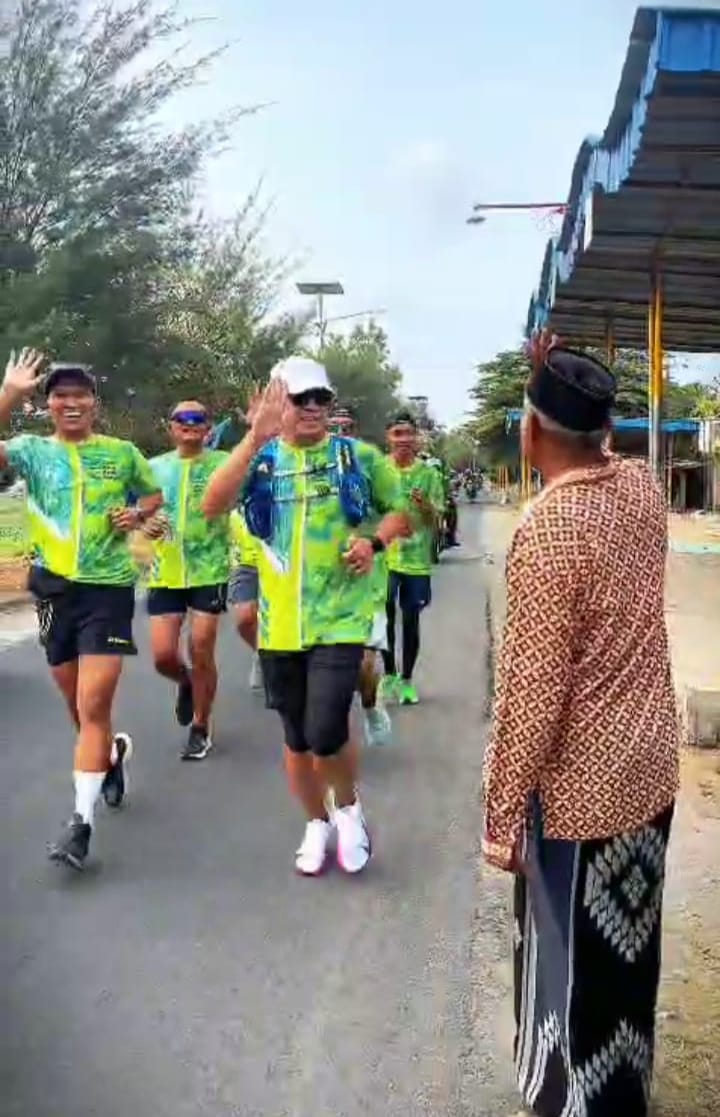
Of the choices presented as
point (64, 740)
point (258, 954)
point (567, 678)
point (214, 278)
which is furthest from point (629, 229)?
point (214, 278)

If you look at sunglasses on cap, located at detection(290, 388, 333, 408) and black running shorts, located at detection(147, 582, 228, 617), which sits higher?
sunglasses on cap, located at detection(290, 388, 333, 408)

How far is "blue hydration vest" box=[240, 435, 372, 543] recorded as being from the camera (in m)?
5.54

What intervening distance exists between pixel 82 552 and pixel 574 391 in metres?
3.21

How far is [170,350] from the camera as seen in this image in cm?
1823

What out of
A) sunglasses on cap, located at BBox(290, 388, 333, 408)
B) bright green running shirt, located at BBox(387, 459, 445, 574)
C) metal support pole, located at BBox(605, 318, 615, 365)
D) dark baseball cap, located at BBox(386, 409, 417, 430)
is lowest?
bright green running shirt, located at BBox(387, 459, 445, 574)

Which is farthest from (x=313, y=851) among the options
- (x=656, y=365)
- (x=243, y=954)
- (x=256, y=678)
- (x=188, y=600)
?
(x=656, y=365)

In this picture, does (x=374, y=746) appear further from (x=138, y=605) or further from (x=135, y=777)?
(x=138, y=605)

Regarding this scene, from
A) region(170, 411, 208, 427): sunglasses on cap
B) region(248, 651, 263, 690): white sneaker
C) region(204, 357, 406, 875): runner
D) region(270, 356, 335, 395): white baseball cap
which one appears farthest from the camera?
region(248, 651, 263, 690): white sneaker

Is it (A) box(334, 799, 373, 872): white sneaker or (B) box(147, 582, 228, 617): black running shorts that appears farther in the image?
(B) box(147, 582, 228, 617): black running shorts

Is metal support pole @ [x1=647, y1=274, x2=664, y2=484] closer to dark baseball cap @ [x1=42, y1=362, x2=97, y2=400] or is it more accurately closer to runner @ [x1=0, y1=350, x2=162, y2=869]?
runner @ [x1=0, y1=350, x2=162, y2=869]

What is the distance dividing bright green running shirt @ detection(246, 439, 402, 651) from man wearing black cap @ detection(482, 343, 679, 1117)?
7.30 feet

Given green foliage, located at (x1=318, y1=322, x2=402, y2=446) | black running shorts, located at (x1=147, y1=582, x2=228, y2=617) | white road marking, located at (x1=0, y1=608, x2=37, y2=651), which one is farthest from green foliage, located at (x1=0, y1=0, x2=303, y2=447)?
green foliage, located at (x1=318, y1=322, x2=402, y2=446)

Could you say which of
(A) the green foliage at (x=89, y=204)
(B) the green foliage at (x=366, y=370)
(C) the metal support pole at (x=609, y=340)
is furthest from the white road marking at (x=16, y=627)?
(B) the green foliage at (x=366, y=370)

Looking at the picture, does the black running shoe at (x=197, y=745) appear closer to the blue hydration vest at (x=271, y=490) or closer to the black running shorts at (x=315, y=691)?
the black running shorts at (x=315, y=691)
